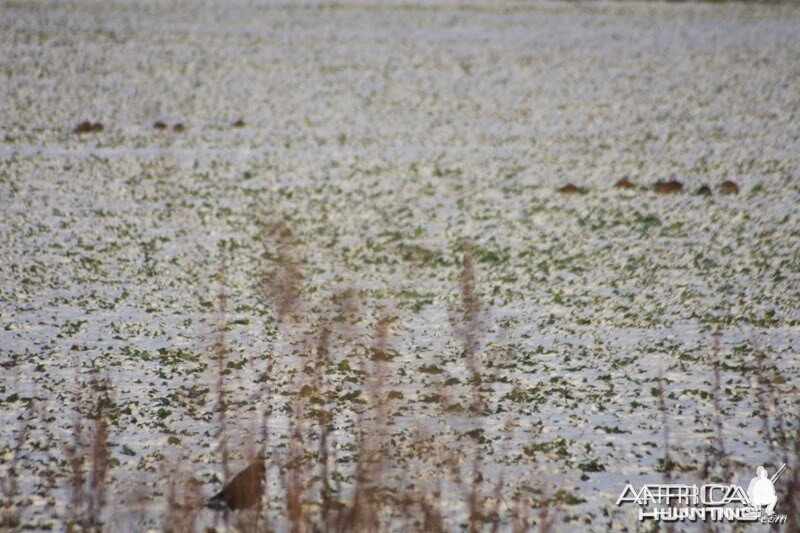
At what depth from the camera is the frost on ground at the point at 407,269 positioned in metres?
6.11

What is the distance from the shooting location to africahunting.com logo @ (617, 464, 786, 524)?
5.12m

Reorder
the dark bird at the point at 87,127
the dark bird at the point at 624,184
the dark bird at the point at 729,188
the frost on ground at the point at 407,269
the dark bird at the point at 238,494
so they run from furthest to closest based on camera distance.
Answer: the dark bird at the point at 87,127
the dark bird at the point at 624,184
the dark bird at the point at 729,188
the frost on ground at the point at 407,269
the dark bird at the point at 238,494

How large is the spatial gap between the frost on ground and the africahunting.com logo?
9.5 inches

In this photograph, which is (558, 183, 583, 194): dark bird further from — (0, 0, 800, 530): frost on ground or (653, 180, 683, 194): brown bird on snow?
(653, 180, 683, 194): brown bird on snow

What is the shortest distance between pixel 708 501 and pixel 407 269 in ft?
20.0

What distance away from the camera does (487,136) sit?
19.0 m

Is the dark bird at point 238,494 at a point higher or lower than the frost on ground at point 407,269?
lower

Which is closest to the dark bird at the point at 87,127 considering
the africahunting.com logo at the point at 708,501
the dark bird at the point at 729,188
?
the dark bird at the point at 729,188

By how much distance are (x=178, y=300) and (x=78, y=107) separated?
13268 millimetres

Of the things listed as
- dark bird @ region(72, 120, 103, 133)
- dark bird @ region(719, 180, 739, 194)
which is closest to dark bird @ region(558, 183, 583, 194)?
dark bird @ region(719, 180, 739, 194)

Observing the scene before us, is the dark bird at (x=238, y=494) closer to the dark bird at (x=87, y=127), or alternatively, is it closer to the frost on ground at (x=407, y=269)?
the frost on ground at (x=407, y=269)

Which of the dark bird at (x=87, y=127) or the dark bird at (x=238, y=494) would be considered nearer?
the dark bird at (x=238, y=494)

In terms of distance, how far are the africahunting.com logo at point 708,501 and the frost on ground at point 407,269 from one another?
240 mm

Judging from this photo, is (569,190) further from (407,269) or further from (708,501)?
(708,501)
